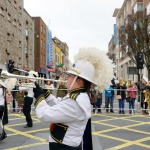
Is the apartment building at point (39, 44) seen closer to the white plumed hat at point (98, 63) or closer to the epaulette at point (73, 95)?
the white plumed hat at point (98, 63)

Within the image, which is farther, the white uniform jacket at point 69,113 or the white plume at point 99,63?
the white plume at point 99,63

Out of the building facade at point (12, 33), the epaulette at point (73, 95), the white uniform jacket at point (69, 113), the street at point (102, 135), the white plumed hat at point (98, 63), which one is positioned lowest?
the street at point (102, 135)

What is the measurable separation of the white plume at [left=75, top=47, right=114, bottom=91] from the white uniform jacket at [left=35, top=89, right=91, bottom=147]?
615mm

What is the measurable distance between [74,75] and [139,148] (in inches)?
180

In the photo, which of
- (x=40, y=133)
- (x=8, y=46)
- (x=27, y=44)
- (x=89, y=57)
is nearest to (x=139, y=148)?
(x=40, y=133)

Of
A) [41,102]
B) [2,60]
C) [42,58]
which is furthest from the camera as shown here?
[42,58]

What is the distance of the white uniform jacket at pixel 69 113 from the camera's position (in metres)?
3.09

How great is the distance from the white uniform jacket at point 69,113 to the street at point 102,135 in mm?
3910

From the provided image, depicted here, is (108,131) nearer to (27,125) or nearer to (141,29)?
(27,125)

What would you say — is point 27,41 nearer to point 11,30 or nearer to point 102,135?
point 11,30

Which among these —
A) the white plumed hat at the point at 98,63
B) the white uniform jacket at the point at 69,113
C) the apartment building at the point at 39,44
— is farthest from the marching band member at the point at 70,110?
the apartment building at the point at 39,44

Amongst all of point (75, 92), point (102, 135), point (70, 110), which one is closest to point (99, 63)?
point (75, 92)

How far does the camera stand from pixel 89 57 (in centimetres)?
378

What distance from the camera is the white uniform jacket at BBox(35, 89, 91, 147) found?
3.09 meters
